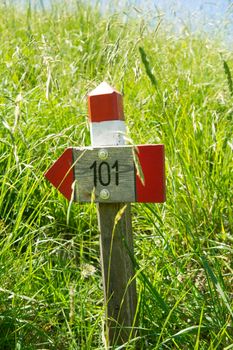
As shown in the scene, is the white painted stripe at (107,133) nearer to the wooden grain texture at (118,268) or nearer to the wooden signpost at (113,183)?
the wooden signpost at (113,183)

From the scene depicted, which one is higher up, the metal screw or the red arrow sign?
the metal screw

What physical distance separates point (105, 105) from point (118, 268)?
1.70 ft

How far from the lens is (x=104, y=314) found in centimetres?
223

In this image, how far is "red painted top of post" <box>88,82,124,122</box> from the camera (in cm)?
204

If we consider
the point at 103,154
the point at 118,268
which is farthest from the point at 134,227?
the point at 103,154

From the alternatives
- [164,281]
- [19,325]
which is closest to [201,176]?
[164,281]

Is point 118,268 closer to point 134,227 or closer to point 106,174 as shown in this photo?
point 106,174

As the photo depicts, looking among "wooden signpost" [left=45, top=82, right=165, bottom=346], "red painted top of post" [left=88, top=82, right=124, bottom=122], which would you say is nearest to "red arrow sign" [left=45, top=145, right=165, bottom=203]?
"wooden signpost" [left=45, top=82, right=165, bottom=346]

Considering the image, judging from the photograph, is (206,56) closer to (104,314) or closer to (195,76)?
(195,76)

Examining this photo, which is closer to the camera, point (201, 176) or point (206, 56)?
point (201, 176)

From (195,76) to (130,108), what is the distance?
830 millimetres

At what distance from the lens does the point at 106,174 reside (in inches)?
81.0

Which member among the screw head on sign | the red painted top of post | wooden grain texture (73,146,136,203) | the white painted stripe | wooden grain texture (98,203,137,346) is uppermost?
the red painted top of post

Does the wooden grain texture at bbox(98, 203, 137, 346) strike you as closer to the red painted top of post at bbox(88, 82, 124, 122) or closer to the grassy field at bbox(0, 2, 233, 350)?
the grassy field at bbox(0, 2, 233, 350)
